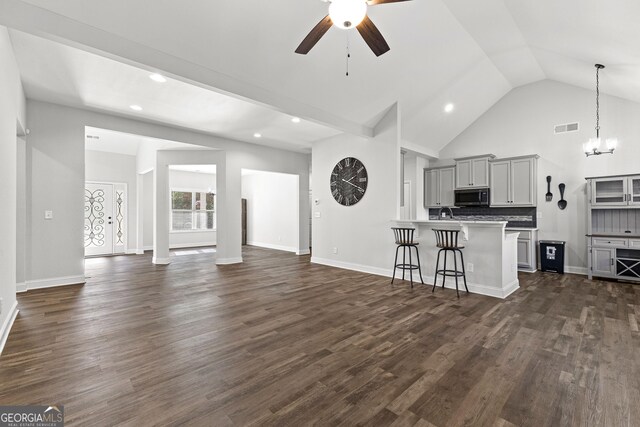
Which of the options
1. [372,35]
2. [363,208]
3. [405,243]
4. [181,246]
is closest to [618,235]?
[405,243]

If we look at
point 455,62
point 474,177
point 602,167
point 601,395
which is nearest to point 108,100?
point 455,62

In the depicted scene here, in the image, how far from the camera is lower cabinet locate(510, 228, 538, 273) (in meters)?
5.86

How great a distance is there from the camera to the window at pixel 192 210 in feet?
31.9

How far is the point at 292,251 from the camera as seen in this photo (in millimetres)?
8898

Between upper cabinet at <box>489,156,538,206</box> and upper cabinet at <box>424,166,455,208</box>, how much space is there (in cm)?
97

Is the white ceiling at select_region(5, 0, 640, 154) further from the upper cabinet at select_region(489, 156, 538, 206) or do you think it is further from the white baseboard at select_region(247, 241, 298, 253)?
the white baseboard at select_region(247, 241, 298, 253)

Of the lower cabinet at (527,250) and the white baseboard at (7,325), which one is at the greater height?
the lower cabinet at (527,250)

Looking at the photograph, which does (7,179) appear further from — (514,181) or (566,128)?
(566,128)

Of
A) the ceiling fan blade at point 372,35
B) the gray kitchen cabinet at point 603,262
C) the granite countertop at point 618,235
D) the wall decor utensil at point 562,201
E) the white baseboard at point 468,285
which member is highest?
the ceiling fan blade at point 372,35

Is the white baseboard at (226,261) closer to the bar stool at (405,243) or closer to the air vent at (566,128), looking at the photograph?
the bar stool at (405,243)

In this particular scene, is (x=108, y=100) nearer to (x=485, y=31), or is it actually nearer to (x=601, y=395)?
(x=485, y=31)

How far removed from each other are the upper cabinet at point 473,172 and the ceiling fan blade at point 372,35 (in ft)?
16.7

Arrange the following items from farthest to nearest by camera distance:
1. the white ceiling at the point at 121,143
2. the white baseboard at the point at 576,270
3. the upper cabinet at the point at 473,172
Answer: the upper cabinet at the point at 473,172 < the white ceiling at the point at 121,143 < the white baseboard at the point at 576,270

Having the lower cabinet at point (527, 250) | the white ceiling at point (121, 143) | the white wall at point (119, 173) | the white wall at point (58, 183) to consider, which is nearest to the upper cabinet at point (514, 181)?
the lower cabinet at point (527, 250)
